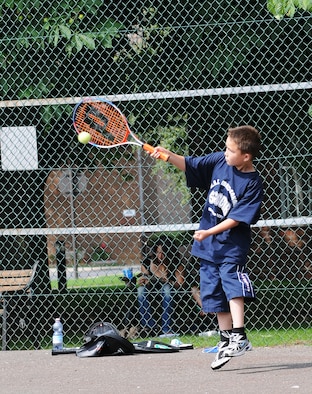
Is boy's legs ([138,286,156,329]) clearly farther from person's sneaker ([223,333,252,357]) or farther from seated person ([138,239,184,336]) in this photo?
person's sneaker ([223,333,252,357])

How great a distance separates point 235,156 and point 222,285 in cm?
87

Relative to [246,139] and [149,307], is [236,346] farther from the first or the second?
[149,307]

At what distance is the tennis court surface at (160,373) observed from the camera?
6121mm

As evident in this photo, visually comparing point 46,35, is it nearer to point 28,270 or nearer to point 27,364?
point 28,270

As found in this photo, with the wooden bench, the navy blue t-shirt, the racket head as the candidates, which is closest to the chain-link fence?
the wooden bench

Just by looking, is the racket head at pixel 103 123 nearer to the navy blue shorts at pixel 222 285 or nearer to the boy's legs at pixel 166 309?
the navy blue shorts at pixel 222 285

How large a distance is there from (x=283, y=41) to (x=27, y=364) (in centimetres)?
346

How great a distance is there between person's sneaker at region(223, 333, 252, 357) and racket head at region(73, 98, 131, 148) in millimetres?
1658

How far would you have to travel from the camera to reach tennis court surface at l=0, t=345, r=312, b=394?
6121 millimetres

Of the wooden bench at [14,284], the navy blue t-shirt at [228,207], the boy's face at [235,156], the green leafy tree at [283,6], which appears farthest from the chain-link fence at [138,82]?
the boy's face at [235,156]

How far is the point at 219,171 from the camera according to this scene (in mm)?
6566

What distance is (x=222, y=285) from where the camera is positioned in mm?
6500

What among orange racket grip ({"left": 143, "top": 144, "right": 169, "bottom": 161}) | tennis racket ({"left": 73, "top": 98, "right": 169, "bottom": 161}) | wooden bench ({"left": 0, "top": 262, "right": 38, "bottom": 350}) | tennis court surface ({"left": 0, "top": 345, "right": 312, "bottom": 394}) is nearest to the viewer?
tennis court surface ({"left": 0, "top": 345, "right": 312, "bottom": 394})

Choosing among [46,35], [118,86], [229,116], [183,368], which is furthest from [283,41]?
[183,368]
